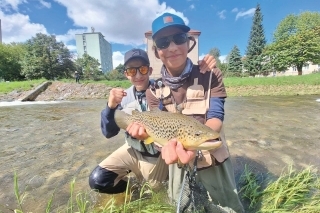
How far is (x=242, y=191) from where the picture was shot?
9.48ft

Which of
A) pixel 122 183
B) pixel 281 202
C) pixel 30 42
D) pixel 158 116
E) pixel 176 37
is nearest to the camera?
pixel 158 116

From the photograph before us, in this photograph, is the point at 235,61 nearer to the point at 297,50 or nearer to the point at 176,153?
the point at 297,50

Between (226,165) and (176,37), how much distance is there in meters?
1.35

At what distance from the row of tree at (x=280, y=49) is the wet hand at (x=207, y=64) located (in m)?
41.8

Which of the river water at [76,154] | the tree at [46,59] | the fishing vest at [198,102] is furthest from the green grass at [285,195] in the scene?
the tree at [46,59]

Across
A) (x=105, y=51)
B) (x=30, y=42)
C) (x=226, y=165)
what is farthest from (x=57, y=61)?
(x=105, y=51)

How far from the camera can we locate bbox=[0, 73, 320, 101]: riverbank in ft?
79.8

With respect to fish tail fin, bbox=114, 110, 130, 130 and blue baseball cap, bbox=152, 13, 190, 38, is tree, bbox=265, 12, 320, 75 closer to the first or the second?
blue baseball cap, bbox=152, 13, 190, 38

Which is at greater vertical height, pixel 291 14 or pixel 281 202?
pixel 291 14

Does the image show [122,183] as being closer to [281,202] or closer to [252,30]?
[281,202]

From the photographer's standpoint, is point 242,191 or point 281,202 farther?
point 242,191

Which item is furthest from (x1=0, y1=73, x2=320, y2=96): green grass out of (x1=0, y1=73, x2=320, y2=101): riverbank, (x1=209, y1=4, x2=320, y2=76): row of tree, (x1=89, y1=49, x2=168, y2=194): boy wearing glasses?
(x1=89, y1=49, x2=168, y2=194): boy wearing glasses

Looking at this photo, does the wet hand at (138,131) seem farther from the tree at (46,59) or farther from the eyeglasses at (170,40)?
the tree at (46,59)

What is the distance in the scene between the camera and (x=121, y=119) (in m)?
2.45
